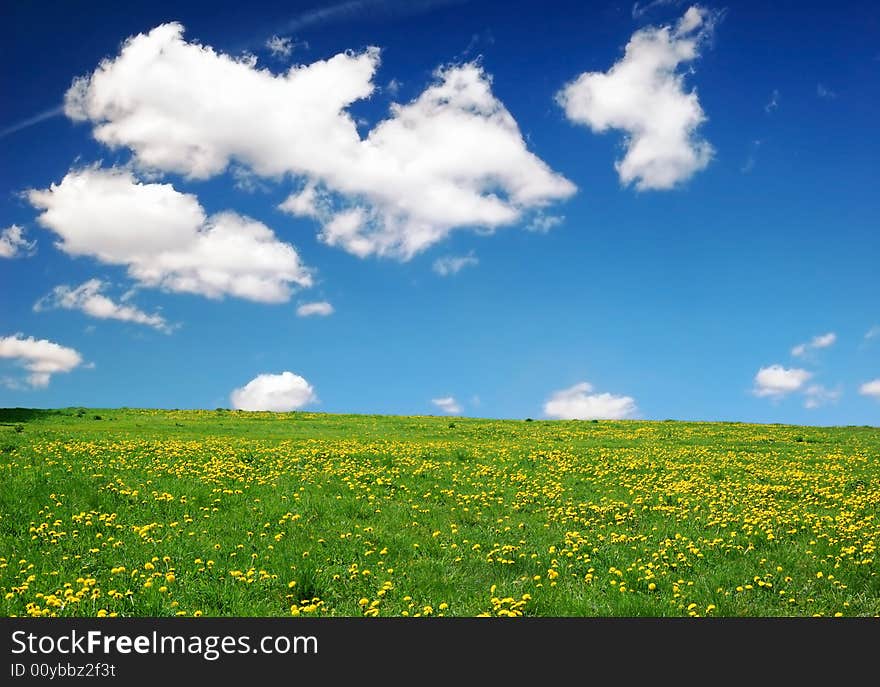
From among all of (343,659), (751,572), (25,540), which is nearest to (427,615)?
(343,659)

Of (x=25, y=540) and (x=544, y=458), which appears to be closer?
(x=25, y=540)

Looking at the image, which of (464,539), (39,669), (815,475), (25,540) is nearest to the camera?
(39,669)

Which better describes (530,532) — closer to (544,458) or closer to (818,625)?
(818,625)

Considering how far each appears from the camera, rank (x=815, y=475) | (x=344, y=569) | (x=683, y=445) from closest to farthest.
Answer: (x=344, y=569), (x=815, y=475), (x=683, y=445)

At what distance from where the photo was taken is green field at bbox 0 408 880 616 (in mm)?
10758

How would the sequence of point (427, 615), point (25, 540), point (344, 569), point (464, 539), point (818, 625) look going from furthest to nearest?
point (464, 539), point (25, 540), point (344, 569), point (427, 615), point (818, 625)

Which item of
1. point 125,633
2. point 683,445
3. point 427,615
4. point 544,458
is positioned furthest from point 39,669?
point 683,445

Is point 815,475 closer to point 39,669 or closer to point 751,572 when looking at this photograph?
point 751,572

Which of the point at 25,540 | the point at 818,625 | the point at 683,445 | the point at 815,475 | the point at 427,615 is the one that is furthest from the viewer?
the point at 683,445

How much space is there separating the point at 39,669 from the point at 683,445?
108 feet

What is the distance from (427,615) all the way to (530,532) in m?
5.73

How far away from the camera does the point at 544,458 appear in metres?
27.4

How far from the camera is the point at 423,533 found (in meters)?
14.8

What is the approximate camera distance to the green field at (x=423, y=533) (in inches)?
424
